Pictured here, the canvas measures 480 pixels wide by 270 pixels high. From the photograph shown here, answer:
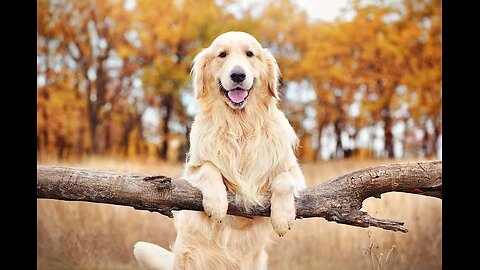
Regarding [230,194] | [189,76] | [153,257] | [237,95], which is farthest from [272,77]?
[189,76]

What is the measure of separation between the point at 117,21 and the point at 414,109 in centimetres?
286

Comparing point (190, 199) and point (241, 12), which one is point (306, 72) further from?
point (190, 199)

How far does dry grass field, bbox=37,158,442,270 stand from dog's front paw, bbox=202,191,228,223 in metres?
1.49

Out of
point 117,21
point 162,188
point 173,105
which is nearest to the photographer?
point 162,188

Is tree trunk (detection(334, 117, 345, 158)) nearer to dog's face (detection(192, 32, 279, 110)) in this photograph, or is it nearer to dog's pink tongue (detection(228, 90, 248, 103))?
dog's face (detection(192, 32, 279, 110))

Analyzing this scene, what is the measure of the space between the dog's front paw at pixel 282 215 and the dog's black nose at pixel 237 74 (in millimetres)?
518

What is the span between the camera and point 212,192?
2.26m

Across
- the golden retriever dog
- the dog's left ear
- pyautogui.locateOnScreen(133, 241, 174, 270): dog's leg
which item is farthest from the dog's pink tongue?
pyautogui.locateOnScreen(133, 241, 174, 270): dog's leg

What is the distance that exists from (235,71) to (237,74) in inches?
0.6

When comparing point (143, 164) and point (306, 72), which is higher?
point (306, 72)

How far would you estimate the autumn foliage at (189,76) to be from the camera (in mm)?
4793

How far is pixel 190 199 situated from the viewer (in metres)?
2.27

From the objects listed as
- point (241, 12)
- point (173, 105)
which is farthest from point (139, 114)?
point (241, 12)

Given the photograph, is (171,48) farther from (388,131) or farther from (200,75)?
(200,75)
